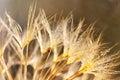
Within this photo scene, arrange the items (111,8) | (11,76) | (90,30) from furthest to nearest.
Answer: (111,8) → (90,30) → (11,76)

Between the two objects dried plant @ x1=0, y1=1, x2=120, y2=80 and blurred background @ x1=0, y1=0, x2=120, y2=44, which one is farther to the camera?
blurred background @ x1=0, y1=0, x2=120, y2=44

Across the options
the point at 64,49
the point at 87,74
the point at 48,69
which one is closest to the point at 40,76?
the point at 48,69

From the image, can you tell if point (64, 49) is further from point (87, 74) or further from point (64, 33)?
point (87, 74)

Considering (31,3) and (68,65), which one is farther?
(31,3)

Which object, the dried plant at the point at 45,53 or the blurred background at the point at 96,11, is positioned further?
the blurred background at the point at 96,11

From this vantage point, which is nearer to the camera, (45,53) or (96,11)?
(45,53)

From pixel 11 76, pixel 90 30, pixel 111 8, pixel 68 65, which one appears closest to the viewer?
pixel 11 76

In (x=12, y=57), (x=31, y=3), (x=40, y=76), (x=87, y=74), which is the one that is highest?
(x=31, y=3)

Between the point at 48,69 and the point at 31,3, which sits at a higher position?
the point at 31,3
